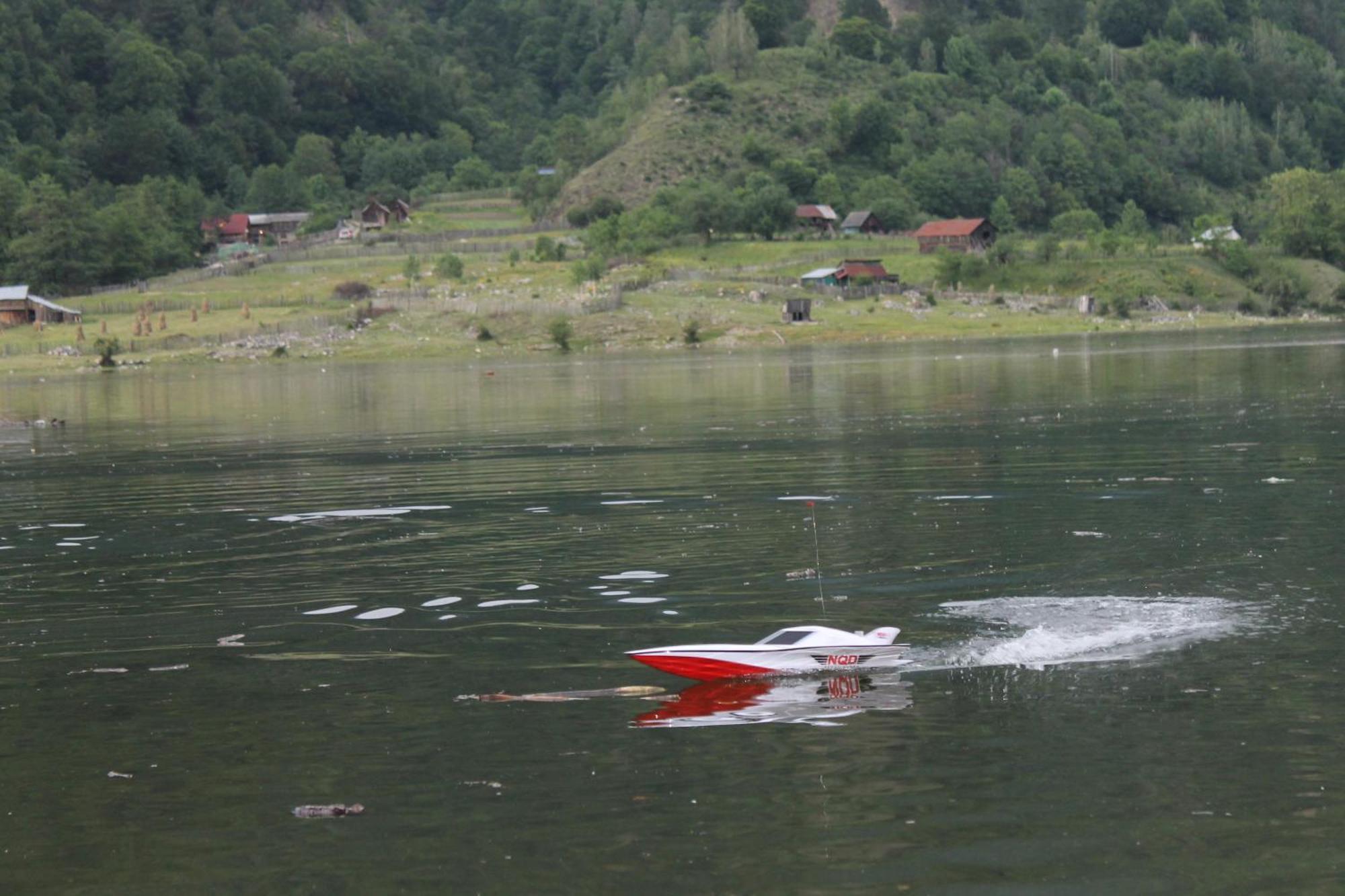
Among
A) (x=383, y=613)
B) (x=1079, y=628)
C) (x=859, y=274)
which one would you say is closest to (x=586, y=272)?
(x=859, y=274)

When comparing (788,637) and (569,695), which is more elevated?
(788,637)

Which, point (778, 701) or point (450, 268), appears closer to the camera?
point (778, 701)

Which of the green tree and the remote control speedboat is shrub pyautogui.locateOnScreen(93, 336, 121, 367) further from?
the remote control speedboat

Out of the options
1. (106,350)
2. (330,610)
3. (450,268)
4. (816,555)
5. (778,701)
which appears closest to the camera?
(778,701)

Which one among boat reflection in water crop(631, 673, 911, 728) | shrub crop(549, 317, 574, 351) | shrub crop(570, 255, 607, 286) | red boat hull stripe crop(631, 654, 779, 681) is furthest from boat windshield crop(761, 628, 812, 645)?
shrub crop(570, 255, 607, 286)

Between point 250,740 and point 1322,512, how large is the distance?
26.7 metres

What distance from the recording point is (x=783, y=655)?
26.5m

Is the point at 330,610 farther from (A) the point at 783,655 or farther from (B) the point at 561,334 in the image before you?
(B) the point at 561,334

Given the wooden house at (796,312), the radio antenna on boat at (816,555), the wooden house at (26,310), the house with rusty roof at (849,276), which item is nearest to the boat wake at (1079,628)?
the radio antenna on boat at (816,555)

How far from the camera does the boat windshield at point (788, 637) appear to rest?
26.7m

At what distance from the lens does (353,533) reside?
4419 centimetres

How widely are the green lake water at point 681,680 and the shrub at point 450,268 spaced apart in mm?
131712

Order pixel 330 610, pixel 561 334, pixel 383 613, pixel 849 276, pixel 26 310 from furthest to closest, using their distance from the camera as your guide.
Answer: pixel 849 276
pixel 26 310
pixel 561 334
pixel 330 610
pixel 383 613

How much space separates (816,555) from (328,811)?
1804cm
